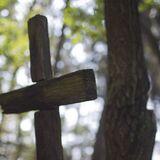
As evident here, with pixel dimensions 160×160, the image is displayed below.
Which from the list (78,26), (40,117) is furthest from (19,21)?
(40,117)

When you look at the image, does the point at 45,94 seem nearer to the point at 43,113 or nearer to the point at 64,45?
the point at 43,113

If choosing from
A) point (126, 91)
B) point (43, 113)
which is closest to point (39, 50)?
point (43, 113)

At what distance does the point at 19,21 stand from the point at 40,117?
6.07 meters

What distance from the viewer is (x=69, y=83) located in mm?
3438

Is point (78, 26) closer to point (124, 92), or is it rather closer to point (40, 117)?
point (124, 92)

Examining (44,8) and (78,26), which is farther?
(44,8)

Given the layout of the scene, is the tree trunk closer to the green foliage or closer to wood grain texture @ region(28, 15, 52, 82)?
wood grain texture @ region(28, 15, 52, 82)

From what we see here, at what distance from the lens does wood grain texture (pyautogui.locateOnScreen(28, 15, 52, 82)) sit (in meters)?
3.85

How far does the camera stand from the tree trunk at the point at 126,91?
434cm

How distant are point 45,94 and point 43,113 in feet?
0.48

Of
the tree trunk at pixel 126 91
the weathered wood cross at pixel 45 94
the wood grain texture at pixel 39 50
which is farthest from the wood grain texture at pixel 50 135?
the tree trunk at pixel 126 91

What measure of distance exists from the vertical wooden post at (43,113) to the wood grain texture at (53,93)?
97mm

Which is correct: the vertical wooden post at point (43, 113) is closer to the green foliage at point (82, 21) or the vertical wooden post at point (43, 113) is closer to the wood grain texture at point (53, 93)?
the wood grain texture at point (53, 93)

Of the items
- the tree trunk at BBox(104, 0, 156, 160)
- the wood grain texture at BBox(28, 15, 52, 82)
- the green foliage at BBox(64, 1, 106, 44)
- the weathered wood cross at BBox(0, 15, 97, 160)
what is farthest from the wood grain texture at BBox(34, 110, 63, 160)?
the green foliage at BBox(64, 1, 106, 44)
